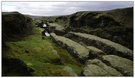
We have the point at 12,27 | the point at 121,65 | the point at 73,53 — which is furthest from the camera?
the point at 12,27

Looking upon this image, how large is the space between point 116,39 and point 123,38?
1839 mm

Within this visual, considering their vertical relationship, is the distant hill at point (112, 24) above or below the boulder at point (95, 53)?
above

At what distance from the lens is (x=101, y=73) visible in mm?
33062

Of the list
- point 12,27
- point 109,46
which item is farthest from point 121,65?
point 12,27

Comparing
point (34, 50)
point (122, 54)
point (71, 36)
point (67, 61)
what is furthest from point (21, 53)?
point (71, 36)

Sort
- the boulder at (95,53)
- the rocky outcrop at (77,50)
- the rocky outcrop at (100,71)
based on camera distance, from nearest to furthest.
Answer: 1. the rocky outcrop at (100,71)
2. the rocky outcrop at (77,50)
3. the boulder at (95,53)

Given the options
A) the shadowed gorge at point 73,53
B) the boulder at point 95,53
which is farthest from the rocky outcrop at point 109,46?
the boulder at point 95,53

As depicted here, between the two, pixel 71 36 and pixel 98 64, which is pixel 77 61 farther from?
pixel 71 36

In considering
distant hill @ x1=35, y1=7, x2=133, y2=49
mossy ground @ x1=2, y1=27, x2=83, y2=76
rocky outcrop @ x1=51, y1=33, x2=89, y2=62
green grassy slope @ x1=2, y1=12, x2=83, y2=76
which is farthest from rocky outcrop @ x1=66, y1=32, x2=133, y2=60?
mossy ground @ x1=2, y1=27, x2=83, y2=76

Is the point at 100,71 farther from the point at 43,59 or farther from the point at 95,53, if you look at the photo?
the point at 95,53

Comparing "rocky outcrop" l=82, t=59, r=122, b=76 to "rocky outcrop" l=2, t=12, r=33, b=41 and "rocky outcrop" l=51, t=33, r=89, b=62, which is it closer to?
"rocky outcrop" l=51, t=33, r=89, b=62

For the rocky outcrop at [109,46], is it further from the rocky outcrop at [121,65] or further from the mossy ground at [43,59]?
the mossy ground at [43,59]

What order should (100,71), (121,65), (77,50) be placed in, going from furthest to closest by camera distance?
(77,50)
(121,65)
(100,71)

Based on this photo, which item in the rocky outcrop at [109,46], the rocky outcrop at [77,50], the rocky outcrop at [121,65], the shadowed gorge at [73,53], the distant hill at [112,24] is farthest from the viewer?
the distant hill at [112,24]
